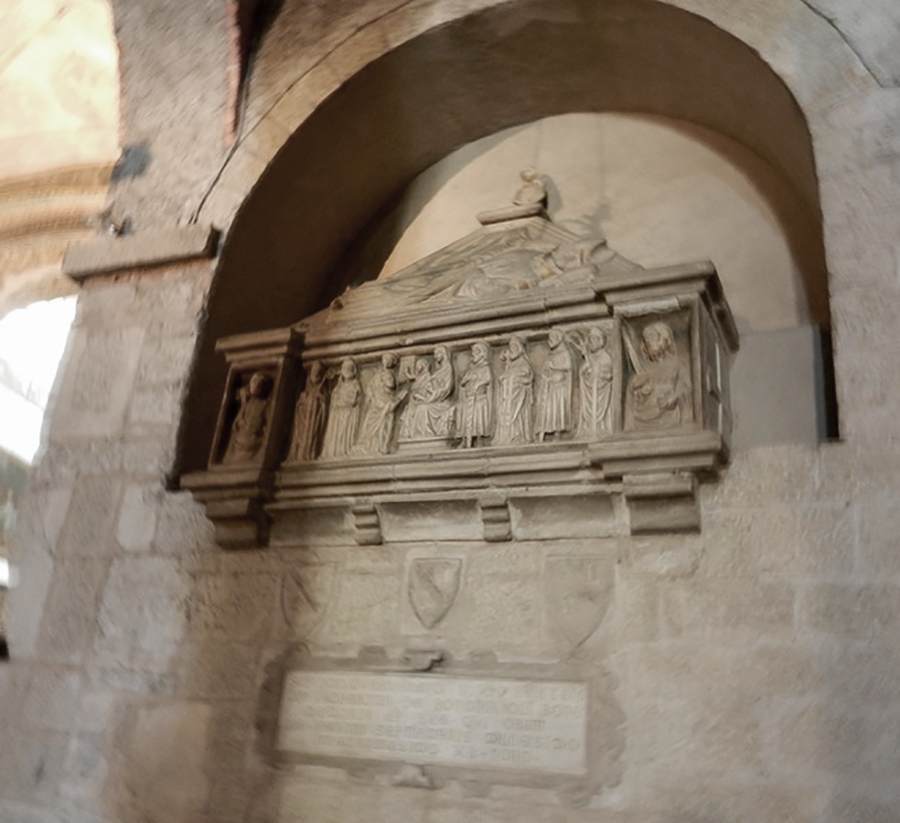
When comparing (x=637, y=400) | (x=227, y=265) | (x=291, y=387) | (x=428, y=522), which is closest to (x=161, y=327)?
(x=227, y=265)

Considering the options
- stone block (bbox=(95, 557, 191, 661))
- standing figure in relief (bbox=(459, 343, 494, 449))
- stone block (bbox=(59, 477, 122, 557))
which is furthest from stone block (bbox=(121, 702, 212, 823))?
standing figure in relief (bbox=(459, 343, 494, 449))

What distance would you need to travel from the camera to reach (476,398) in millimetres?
3074

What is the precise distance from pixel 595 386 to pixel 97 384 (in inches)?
83.6

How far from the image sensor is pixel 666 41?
3615mm

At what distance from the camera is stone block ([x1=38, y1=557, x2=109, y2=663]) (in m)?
3.28

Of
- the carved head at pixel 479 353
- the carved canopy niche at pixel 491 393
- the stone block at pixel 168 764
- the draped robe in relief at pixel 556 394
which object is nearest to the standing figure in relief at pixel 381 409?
the carved canopy niche at pixel 491 393

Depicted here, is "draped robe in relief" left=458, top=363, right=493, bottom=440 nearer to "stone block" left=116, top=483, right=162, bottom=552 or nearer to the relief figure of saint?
the relief figure of saint

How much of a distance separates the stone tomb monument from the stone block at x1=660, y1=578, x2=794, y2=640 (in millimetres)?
192

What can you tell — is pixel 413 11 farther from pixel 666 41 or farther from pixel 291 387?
pixel 291 387

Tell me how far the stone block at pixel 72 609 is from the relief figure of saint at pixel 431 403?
1281 millimetres

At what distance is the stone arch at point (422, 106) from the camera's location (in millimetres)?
3504

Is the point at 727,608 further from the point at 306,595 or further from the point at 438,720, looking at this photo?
the point at 306,595

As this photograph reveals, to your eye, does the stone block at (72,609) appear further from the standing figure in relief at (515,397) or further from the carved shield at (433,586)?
the standing figure in relief at (515,397)

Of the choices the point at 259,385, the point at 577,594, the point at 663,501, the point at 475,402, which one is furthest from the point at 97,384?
the point at 663,501
